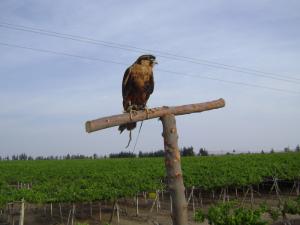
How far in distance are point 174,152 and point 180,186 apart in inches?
11.9

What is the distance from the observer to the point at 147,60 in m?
4.88

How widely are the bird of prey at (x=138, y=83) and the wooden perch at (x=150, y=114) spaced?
93 centimetres

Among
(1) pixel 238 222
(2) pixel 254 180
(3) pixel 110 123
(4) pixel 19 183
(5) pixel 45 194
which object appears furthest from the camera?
(4) pixel 19 183

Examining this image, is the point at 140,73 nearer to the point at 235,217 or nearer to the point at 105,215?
the point at 235,217

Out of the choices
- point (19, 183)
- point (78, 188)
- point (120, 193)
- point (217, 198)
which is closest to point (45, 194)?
point (78, 188)

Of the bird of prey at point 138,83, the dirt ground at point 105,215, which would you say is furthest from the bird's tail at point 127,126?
the dirt ground at point 105,215

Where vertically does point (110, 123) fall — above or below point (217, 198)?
above

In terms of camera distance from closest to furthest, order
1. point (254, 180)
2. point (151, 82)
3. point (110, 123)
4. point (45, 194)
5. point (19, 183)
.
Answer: point (110, 123), point (151, 82), point (45, 194), point (254, 180), point (19, 183)

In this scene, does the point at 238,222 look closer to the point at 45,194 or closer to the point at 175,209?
the point at 175,209

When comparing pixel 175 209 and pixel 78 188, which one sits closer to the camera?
pixel 175 209

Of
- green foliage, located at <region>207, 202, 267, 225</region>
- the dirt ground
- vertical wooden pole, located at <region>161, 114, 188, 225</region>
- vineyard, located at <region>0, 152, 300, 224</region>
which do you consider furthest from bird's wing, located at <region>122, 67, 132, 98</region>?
vineyard, located at <region>0, 152, 300, 224</region>

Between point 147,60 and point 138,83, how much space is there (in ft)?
1.16

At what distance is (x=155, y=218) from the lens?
18.3 meters

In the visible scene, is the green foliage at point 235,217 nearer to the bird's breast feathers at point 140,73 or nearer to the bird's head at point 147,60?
the bird's breast feathers at point 140,73
